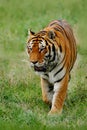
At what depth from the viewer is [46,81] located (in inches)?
393

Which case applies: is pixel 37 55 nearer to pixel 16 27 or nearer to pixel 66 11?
pixel 16 27

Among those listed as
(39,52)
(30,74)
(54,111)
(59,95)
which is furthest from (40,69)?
(30,74)

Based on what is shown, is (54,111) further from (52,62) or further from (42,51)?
(42,51)

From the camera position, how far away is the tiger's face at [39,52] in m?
9.30

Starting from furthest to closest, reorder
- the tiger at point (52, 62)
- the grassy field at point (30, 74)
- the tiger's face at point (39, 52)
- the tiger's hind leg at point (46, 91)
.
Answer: the tiger's hind leg at point (46, 91) → the tiger at point (52, 62) → the tiger's face at point (39, 52) → the grassy field at point (30, 74)

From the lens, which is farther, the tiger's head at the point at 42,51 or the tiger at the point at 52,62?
the tiger at the point at 52,62

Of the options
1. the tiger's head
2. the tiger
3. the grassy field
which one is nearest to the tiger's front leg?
the tiger

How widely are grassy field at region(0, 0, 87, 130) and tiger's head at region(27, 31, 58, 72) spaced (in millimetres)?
622

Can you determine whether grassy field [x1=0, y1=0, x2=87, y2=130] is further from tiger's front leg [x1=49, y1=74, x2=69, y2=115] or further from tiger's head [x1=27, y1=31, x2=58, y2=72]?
tiger's head [x1=27, y1=31, x2=58, y2=72]

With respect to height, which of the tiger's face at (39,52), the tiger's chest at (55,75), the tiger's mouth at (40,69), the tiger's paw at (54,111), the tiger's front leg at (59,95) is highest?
the tiger's face at (39,52)

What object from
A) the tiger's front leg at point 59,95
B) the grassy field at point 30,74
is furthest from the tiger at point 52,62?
the grassy field at point 30,74

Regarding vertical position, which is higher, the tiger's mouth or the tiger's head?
the tiger's head

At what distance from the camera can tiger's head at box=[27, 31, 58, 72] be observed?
932 cm

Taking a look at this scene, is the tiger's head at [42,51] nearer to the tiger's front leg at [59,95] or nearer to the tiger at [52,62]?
the tiger at [52,62]
